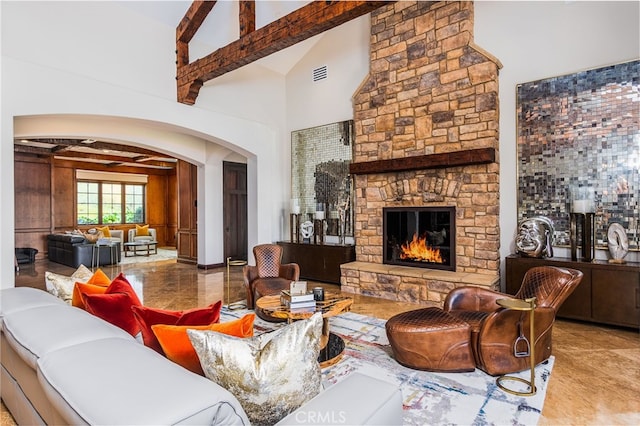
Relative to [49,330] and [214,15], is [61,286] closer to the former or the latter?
[49,330]

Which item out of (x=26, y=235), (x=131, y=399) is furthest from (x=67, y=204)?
(x=131, y=399)

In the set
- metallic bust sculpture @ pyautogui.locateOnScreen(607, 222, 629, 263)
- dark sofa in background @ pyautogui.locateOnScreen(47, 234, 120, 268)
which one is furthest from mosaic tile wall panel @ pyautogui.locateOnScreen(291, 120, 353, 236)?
dark sofa in background @ pyautogui.locateOnScreen(47, 234, 120, 268)

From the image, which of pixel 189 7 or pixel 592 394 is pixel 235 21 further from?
pixel 592 394

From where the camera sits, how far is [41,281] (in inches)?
261

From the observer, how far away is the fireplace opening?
17.5ft

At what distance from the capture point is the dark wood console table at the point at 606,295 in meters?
3.76

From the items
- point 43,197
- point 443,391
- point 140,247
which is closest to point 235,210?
point 140,247

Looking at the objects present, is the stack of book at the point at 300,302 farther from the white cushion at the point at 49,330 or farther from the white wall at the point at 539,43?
the white wall at the point at 539,43

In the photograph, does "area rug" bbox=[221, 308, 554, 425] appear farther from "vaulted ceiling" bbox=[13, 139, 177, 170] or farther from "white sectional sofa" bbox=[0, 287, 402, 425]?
"vaulted ceiling" bbox=[13, 139, 177, 170]

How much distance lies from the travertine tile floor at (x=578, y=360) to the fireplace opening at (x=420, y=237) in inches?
34.4

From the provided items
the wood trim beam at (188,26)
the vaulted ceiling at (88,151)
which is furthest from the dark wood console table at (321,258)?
the vaulted ceiling at (88,151)

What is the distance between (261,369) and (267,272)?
372 centimetres

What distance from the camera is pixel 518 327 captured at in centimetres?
275

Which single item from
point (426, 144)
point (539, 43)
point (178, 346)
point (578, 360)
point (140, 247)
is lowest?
point (578, 360)
